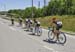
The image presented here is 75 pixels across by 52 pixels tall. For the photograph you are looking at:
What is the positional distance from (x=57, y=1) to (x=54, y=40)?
3895 inches

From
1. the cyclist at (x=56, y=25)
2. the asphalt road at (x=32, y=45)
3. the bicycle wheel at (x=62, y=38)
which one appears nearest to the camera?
the asphalt road at (x=32, y=45)

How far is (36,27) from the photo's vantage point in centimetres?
2317

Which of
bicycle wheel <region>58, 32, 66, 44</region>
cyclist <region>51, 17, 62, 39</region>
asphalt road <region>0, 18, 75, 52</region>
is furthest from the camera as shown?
cyclist <region>51, 17, 62, 39</region>

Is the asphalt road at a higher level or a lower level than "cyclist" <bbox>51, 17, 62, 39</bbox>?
lower

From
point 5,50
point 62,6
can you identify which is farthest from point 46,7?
point 5,50

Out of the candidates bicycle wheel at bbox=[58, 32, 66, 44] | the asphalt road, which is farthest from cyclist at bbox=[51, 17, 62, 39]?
the asphalt road

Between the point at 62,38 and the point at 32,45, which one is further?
the point at 62,38

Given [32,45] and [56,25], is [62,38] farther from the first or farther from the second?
[32,45]

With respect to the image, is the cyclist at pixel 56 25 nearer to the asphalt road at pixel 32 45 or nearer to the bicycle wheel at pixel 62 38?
the bicycle wheel at pixel 62 38

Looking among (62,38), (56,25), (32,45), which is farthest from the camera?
(56,25)

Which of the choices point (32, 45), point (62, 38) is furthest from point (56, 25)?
point (32, 45)

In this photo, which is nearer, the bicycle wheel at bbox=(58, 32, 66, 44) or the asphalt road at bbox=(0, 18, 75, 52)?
the asphalt road at bbox=(0, 18, 75, 52)

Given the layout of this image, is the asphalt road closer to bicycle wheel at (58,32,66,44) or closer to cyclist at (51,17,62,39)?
bicycle wheel at (58,32,66,44)

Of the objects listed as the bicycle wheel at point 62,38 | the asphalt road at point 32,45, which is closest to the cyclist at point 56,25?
the bicycle wheel at point 62,38
